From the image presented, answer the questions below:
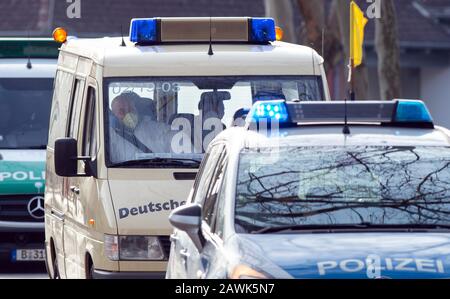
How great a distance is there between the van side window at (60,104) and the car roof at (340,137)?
4.31m

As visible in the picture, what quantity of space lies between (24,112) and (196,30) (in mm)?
4131

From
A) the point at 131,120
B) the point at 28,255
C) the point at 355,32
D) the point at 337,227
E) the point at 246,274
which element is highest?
the point at 355,32

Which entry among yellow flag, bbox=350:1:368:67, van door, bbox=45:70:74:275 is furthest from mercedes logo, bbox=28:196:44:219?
yellow flag, bbox=350:1:368:67

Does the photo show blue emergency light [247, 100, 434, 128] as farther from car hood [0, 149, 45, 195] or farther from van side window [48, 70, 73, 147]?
car hood [0, 149, 45, 195]

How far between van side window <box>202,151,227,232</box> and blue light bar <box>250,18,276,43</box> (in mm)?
3321

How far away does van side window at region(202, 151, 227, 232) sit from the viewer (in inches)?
288

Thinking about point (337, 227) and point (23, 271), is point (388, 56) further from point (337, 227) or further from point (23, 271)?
point (337, 227)

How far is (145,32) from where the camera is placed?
1062 centimetres

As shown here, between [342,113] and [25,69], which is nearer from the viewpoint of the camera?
[342,113]

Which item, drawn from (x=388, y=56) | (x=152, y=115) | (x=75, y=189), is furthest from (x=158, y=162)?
(x=388, y=56)

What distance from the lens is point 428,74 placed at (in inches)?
1617

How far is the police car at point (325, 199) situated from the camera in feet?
20.8
